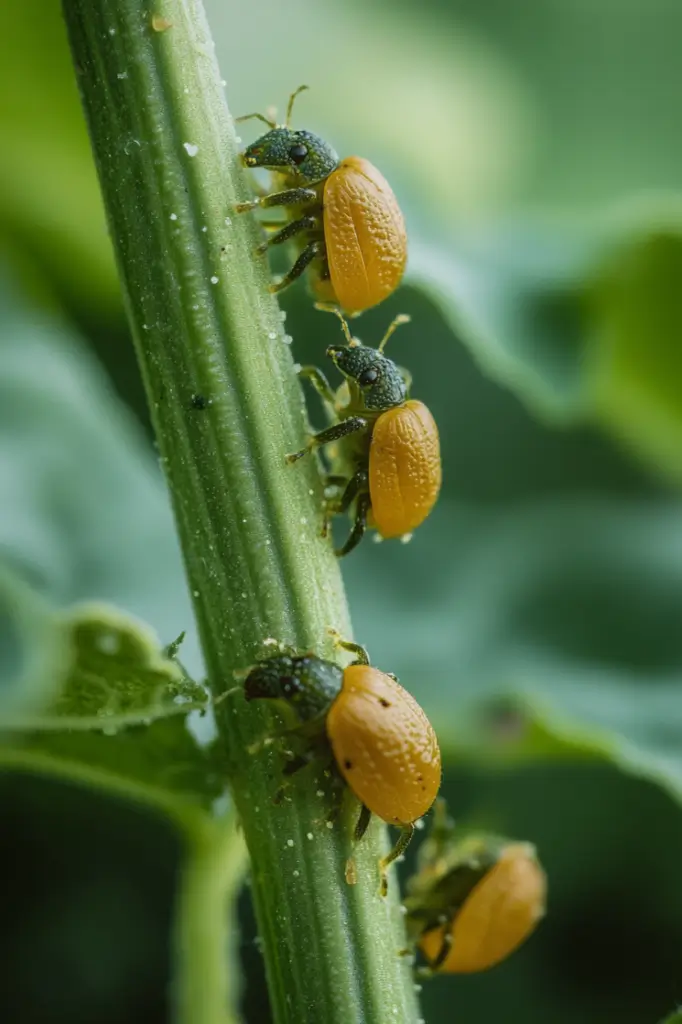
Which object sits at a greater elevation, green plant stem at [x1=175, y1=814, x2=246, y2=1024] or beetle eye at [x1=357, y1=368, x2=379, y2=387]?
beetle eye at [x1=357, y1=368, x2=379, y2=387]

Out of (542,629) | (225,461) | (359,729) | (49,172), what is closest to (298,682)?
(359,729)

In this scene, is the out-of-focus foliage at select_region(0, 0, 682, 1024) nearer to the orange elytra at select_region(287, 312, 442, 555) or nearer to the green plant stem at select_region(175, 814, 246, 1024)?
the green plant stem at select_region(175, 814, 246, 1024)

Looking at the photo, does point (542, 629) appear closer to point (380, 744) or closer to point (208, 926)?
point (208, 926)

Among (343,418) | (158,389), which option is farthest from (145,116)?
(343,418)

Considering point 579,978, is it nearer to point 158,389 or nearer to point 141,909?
point 141,909

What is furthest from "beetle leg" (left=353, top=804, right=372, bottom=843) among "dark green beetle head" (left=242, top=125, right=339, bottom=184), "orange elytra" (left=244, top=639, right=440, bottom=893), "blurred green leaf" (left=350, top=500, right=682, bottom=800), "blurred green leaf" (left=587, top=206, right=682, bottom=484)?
"blurred green leaf" (left=587, top=206, right=682, bottom=484)

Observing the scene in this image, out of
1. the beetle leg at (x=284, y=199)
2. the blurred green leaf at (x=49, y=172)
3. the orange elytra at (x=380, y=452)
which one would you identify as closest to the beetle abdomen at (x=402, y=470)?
the orange elytra at (x=380, y=452)
